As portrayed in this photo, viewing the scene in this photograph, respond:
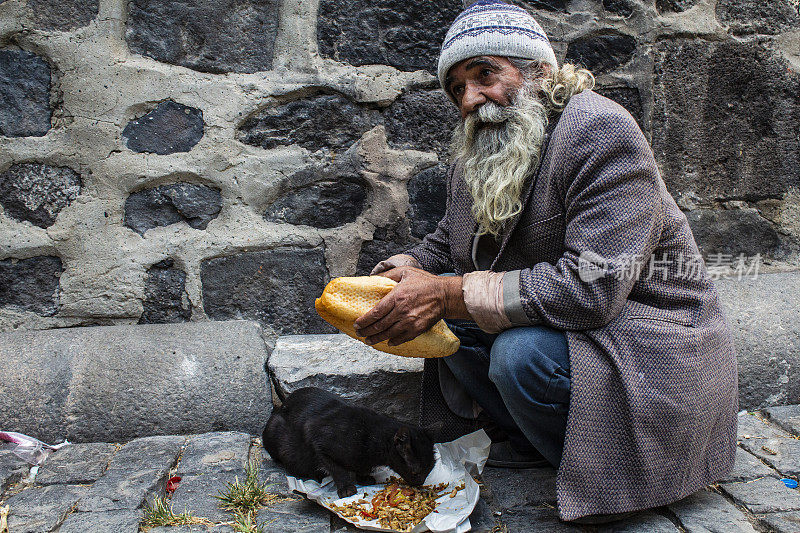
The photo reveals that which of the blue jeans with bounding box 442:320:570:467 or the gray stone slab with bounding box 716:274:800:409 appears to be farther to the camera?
the gray stone slab with bounding box 716:274:800:409

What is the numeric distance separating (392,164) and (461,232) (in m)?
0.60

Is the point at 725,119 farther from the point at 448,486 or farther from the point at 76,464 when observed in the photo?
the point at 76,464

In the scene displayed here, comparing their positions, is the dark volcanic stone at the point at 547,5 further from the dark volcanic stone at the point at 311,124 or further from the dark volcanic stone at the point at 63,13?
the dark volcanic stone at the point at 63,13

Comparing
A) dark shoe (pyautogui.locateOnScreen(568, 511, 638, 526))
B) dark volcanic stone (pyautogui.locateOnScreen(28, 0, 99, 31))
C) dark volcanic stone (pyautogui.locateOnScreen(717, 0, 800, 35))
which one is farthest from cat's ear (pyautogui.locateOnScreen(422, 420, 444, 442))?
dark volcanic stone (pyautogui.locateOnScreen(717, 0, 800, 35))

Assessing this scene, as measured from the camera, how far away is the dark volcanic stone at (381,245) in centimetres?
295

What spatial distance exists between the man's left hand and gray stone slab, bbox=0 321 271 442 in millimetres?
790

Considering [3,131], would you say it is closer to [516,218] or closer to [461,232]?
[461,232]

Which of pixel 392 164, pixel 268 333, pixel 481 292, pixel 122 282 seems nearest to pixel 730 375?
pixel 481 292

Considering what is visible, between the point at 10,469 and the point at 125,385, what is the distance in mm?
454

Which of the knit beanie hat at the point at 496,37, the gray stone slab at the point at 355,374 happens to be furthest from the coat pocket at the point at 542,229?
the gray stone slab at the point at 355,374

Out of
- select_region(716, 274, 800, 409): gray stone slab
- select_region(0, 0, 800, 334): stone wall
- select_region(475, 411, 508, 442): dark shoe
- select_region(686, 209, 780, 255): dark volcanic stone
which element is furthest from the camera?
select_region(686, 209, 780, 255): dark volcanic stone

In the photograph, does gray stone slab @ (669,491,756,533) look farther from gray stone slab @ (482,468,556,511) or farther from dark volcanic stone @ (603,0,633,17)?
dark volcanic stone @ (603,0,633,17)

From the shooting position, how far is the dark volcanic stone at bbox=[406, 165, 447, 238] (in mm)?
2939

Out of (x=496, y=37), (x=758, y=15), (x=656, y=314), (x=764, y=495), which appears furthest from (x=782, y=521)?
(x=758, y=15)
